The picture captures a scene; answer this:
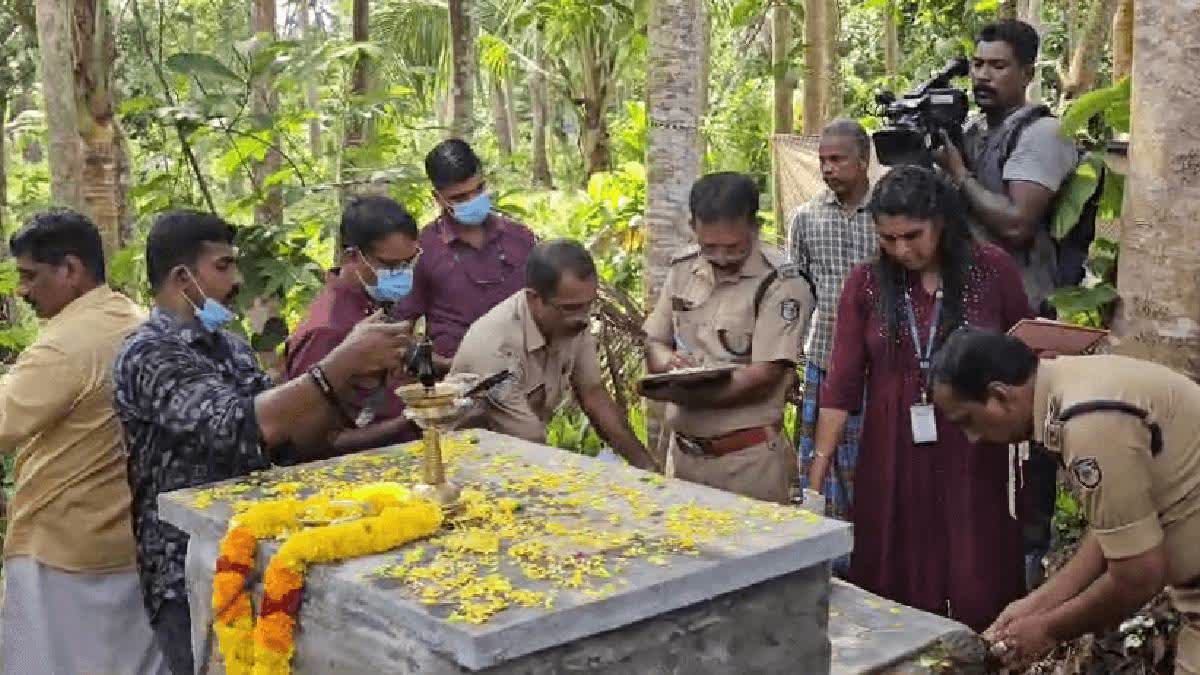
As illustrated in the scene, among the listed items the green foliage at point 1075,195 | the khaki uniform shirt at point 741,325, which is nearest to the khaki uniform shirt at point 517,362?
the khaki uniform shirt at point 741,325

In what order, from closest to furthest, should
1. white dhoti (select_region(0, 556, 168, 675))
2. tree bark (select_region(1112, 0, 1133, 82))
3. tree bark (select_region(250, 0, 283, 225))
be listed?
white dhoti (select_region(0, 556, 168, 675)), tree bark (select_region(1112, 0, 1133, 82)), tree bark (select_region(250, 0, 283, 225))

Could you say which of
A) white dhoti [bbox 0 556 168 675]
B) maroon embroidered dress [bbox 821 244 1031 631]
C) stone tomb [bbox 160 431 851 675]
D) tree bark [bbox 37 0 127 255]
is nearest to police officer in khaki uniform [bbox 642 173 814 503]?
A: maroon embroidered dress [bbox 821 244 1031 631]

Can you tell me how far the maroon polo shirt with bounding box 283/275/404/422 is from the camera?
3.50 meters

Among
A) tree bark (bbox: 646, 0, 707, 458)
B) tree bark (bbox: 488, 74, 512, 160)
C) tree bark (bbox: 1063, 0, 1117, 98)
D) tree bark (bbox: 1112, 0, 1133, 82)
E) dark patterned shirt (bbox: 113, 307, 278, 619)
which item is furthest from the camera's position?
tree bark (bbox: 488, 74, 512, 160)

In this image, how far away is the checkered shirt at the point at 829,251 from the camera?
13.4 feet

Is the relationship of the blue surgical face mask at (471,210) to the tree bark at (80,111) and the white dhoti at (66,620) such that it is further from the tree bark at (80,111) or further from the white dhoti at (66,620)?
the tree bark at (80,111)

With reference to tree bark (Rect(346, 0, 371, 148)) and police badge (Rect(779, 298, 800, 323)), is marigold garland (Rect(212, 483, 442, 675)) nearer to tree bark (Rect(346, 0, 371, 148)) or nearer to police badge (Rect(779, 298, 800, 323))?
police badge (Rect(779, 298, 800, 323))

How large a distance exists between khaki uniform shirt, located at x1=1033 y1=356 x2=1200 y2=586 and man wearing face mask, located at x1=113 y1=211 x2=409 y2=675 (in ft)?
4.68

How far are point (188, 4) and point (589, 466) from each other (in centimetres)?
1171

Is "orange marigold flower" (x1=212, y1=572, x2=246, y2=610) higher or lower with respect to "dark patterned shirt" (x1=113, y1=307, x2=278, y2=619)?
lower

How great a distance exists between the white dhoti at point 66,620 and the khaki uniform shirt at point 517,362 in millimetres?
1099

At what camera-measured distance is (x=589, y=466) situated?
3102 millimetres

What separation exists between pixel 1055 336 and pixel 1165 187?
20.5 inches

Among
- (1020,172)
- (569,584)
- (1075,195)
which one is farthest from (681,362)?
(569,584)
